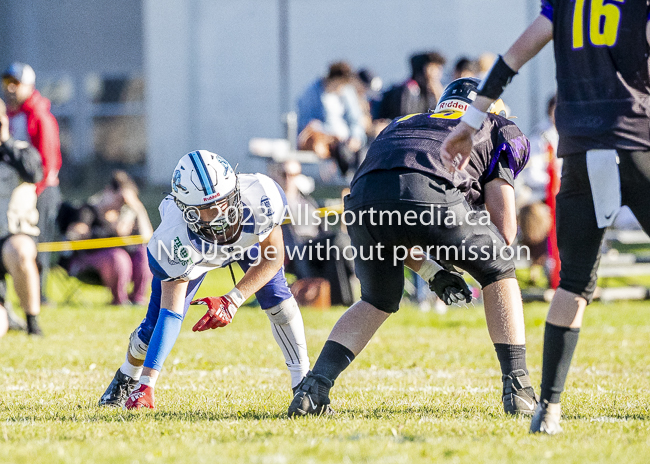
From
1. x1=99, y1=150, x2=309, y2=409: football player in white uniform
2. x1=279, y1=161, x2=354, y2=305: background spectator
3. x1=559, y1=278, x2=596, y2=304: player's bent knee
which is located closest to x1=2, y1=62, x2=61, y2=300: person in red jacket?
x1=279, y1=161, x2=354, y2=305: background spectator

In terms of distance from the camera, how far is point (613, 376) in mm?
5910

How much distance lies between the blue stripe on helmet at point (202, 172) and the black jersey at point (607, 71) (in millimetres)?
1699

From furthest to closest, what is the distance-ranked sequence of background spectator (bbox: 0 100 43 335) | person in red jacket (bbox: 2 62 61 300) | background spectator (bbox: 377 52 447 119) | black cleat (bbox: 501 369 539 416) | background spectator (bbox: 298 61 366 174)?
background spectator (bbox: 298 61 366 174) < background spectator (bbox: 377 52 447 119) < person in red jacket (bbox: 2 62 61 300) < background spectator (bbox: 0 100 43 335) < black cleat (bbox: 501 369 539 416)

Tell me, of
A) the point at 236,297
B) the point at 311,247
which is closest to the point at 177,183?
the point at 236,297

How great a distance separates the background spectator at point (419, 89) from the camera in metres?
10.1

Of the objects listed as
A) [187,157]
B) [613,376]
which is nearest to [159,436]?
[187,157]

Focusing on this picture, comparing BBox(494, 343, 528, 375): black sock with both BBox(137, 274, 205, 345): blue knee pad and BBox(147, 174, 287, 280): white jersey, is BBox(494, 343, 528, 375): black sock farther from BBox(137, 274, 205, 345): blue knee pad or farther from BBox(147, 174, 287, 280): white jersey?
BBox(137, 274, 205, 345): blue knee pad

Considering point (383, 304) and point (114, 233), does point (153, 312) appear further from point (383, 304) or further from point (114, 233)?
point (114, 233)

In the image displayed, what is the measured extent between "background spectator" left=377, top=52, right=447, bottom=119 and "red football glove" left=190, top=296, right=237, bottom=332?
6188mm

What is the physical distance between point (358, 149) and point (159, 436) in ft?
23.7

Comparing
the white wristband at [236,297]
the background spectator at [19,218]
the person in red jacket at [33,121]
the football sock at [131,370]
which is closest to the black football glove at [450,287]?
the white wristband at [236,297]

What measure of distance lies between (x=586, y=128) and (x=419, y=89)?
6816mm

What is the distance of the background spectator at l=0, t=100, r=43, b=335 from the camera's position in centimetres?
822

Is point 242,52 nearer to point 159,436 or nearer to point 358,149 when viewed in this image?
point 358,149
